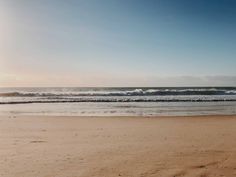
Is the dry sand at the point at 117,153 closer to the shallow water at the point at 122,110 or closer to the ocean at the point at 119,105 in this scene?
the shallow water at the point at 122,110

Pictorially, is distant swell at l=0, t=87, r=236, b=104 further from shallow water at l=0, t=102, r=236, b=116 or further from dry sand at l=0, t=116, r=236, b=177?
dry sand at l=0, t=116, r=236, b=177

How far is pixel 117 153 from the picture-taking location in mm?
7430

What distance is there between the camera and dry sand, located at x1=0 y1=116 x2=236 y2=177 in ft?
19.6

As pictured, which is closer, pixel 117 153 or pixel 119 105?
pixel 117 153

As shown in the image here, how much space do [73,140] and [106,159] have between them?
2.63 metres

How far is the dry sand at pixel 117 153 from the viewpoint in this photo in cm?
596

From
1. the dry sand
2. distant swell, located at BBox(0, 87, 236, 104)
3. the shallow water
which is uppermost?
Answer: distant swell, located at BBox(0, 87, 236, 104)

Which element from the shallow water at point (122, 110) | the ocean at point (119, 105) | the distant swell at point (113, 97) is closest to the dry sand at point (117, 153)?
the shallow water at point (122, 110)

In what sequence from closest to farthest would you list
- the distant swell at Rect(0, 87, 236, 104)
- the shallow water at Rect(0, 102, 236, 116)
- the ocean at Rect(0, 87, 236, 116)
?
the shallow water at Rect(0, 102, 236, 116) → the ocean at Rect(0, 87, 236, 116) → the distant swell at Rect(0, 87, 236, 104)

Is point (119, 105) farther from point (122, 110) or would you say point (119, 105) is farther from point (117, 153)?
point (117, 153)

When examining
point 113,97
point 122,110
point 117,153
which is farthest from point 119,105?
point 117,153

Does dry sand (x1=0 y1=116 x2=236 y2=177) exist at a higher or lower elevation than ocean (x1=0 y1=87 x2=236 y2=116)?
higher

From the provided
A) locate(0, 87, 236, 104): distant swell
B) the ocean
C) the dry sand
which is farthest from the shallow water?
the dry sand

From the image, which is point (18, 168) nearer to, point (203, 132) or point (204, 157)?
point (204, 157)
